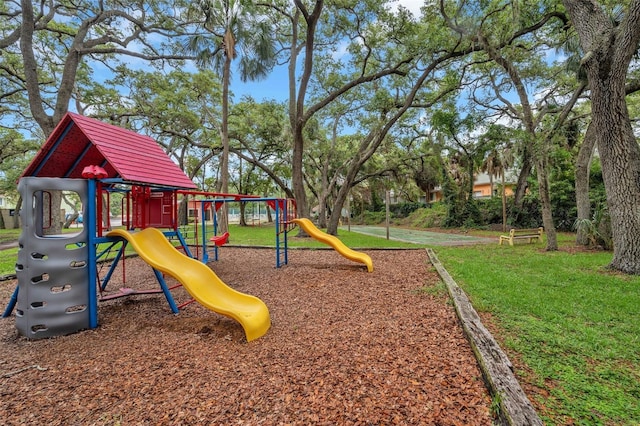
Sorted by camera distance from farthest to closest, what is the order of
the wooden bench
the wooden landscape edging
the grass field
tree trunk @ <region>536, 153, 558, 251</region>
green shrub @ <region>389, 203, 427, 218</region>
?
green shrub @ <region>389, 203, 427, 218</region>
the wooden bench
tree trunk @ <region>536, 153, 558, 251</region>
the grass field
the wooden landscape edging

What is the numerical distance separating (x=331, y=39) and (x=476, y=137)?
923 cm

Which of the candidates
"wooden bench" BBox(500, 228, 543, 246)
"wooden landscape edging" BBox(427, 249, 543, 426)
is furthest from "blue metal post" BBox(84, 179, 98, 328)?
"wooden bench" BBox(500, 228, 543, 246)

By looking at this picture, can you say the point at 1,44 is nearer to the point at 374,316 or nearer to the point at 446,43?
the point at 374,316

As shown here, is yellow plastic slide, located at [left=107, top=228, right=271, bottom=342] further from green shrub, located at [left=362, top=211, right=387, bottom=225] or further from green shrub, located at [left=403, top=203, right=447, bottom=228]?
green shrub, located at [left=362, top=211, right=387, bottom=225]

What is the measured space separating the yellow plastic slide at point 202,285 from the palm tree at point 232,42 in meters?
5.46

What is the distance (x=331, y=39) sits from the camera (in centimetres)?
1116

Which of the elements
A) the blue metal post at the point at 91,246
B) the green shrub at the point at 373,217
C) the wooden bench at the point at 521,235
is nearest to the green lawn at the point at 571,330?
the wooden bench at the point at 521,235

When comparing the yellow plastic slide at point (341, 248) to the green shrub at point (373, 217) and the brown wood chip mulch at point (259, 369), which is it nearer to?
the brown wood chip mulch at point (259, 369)

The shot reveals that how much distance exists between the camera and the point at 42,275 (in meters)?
3.02

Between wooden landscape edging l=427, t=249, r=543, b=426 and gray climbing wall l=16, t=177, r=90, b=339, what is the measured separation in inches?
152

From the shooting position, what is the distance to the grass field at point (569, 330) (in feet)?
6.16

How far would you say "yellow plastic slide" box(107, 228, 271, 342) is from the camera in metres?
2.91

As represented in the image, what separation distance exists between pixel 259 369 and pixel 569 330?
3046mm

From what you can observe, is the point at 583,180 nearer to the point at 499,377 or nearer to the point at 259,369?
the point at 499,377
